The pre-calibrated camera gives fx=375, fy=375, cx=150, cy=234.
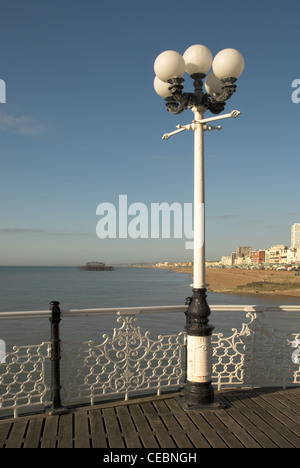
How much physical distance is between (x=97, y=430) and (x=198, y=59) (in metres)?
4.34

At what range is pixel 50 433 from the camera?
379 centimetres

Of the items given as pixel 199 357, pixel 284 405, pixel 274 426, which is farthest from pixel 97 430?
pixel 284 405

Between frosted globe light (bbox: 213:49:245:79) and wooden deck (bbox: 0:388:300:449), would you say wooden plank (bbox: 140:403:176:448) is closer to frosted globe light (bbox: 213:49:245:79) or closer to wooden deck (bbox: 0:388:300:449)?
wooden deck (bbox: 0:388:300:449)

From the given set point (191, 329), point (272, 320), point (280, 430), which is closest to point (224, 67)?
point (191, 329)

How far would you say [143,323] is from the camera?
1820 centimetres

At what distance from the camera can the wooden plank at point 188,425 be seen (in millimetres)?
3582

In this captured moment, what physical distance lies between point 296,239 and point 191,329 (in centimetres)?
14010

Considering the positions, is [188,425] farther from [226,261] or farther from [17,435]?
[226,261]

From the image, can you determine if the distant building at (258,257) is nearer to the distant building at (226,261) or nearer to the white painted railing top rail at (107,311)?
the distant building at (226,261)

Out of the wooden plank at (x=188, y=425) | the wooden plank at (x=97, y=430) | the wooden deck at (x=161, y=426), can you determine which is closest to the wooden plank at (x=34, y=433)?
the wooden deck at (x=161, y=426)

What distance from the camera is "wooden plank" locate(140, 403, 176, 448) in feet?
11.7

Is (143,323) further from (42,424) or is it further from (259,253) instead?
(259,253)

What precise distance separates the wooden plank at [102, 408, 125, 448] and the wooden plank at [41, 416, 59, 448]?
0.52m

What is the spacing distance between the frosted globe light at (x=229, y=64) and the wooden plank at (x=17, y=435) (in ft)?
14.6
